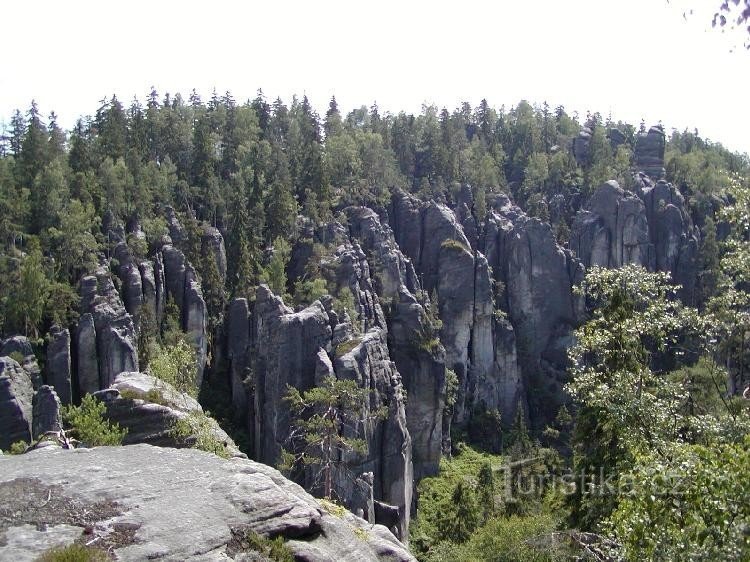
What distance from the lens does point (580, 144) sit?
115m

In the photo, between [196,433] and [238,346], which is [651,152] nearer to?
[238,346]

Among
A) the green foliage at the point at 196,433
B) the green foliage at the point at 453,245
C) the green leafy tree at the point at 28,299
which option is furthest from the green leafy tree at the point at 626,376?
the green foliage at the point at 453,245

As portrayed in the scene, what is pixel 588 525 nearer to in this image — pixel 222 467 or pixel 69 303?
pixel 222 467

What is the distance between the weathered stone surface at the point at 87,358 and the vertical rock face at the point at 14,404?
19.1 feet

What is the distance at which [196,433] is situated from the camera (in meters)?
25.3

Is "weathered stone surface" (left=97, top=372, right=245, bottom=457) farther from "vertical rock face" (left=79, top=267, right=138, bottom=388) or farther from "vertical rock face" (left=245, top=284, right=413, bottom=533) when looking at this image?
"vertical rock face" (left=79, top=267, right=138, bottom=388)

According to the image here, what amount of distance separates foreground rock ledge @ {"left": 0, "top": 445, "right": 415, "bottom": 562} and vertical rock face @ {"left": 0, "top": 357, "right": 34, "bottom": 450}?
33.3 meters

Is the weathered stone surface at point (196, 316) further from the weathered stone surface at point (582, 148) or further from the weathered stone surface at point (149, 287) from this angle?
the weathered stone surface at point (582, 148)

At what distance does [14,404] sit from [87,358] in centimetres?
890

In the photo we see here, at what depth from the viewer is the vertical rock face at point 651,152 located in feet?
344

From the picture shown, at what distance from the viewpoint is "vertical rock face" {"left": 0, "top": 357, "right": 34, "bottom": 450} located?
43.1 metres

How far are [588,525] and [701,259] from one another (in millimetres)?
77860

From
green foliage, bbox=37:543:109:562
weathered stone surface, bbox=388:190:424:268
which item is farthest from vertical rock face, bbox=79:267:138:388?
green foliage, bbox=37:543:109:562

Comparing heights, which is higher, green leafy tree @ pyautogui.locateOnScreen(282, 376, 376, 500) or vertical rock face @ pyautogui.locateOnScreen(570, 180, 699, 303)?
vertical rock face @ pyautogui.locateOnScreen(570, 180, 699, 303)
